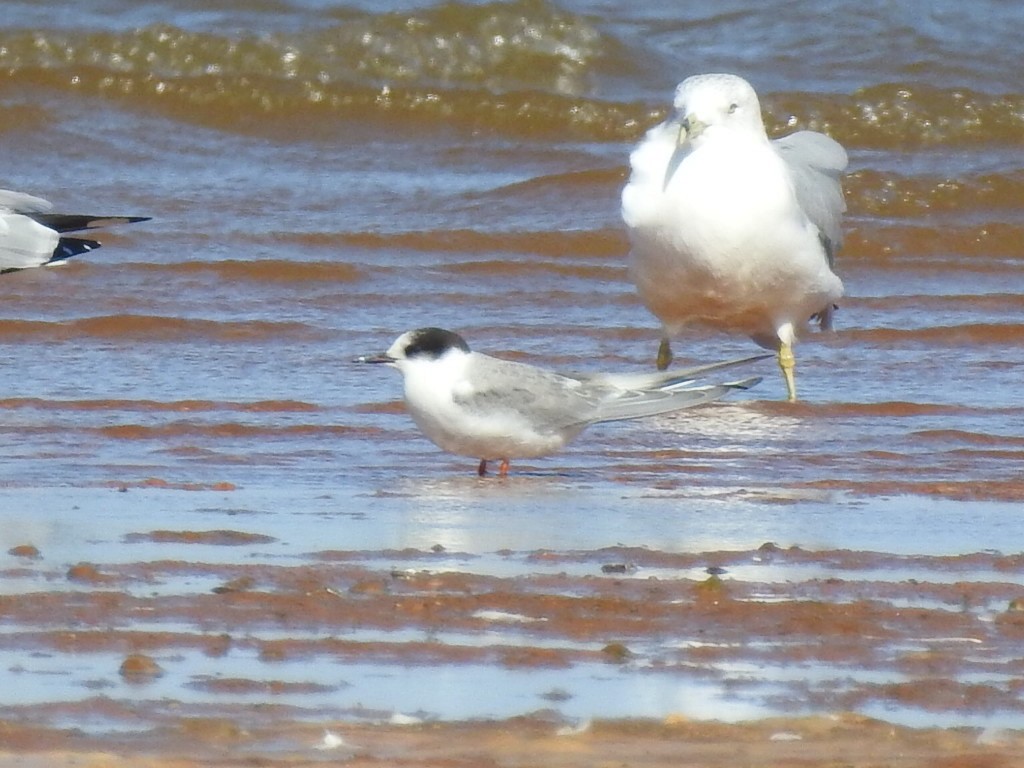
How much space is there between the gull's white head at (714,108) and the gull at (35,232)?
249cm

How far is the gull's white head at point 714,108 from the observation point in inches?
287

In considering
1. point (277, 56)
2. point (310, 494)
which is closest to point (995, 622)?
point (310, 494)

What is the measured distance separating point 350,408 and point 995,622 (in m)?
3.41

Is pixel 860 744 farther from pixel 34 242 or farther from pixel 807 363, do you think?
pixel 34 242

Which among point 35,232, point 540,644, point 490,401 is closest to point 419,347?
point 490,401

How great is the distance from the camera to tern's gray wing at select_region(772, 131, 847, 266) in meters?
7.80

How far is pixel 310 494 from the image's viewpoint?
5.54m

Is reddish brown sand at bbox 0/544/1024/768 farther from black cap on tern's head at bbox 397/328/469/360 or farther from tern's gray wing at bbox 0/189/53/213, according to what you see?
tern's gray wing at bbox 0/189/53/213

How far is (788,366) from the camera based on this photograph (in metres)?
7.82

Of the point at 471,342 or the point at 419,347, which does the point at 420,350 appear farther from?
the point at 471,342

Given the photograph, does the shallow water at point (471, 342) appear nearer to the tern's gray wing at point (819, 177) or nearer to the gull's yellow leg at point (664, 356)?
the gull's yellow leg at point (664, 356)

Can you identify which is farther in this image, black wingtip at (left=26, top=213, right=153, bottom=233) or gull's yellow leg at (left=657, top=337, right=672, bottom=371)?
black wingtip at (left=26, top=213, right=153, bottom=233)

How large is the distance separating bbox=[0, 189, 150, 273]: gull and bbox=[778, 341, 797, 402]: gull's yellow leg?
265cm

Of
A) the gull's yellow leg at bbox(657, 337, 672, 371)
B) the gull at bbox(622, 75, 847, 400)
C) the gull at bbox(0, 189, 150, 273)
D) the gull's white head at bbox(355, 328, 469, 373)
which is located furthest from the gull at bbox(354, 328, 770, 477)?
the gull at bbox(0, 189, 150, 273)
